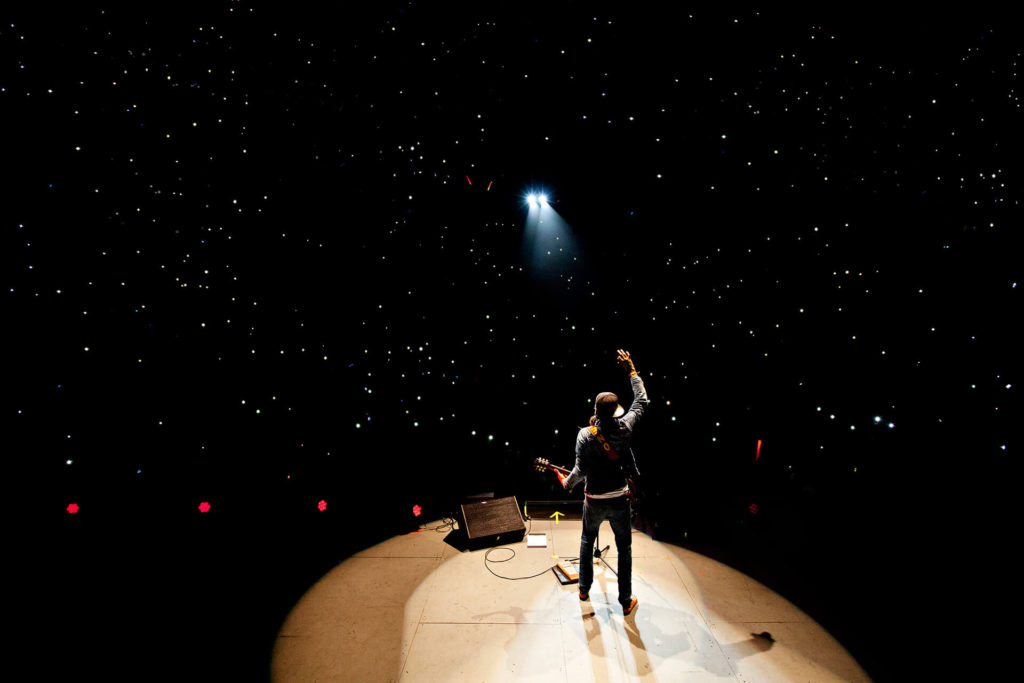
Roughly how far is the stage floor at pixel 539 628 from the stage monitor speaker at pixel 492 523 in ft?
0.70

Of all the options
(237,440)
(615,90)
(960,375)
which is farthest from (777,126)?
(237,440)

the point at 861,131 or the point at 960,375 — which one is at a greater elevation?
the point at 861,131

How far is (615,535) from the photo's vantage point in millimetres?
2535

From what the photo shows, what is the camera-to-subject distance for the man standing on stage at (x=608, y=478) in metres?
2.46

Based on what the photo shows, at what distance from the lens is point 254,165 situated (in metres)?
3.22

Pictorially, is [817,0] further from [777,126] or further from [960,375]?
[960,375]

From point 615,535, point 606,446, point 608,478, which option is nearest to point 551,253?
point 606,446

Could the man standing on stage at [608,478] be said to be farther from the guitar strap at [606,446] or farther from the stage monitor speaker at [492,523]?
the stage monitor speaker at [492,523]

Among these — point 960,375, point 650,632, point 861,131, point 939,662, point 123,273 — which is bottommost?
point 939,662

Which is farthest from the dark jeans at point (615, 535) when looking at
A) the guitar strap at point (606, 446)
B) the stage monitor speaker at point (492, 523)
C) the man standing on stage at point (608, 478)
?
the stage monitor speaker at point (492, 523)

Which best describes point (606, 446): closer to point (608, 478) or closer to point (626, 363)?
point (608, 478)

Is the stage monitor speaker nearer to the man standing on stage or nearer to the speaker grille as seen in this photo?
the speaker grille

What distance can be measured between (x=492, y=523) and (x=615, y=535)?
5.28 ft

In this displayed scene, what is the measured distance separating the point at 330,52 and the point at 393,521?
15.5 feet
